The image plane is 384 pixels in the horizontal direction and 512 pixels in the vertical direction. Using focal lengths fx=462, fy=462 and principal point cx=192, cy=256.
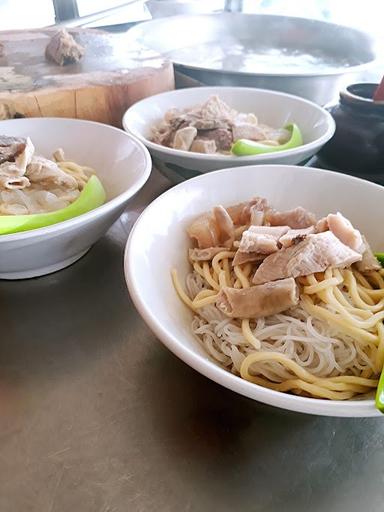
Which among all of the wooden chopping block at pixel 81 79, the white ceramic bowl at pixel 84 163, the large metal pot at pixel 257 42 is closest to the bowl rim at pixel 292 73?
the large metal pot at pixel 257 42

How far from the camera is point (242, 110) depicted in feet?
5.15

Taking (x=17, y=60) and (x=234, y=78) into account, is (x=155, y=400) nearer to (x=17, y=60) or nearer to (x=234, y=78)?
(x=234, y=78)

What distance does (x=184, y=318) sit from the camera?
0.83 meters

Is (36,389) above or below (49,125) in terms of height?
below

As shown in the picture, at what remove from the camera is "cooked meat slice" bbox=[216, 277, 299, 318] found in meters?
0.76

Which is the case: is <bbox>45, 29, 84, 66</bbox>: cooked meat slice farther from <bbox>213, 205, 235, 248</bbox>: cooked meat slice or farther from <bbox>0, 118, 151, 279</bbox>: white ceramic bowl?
<bbox>213, 205, 235, 248</bbox>: cooked meat slice

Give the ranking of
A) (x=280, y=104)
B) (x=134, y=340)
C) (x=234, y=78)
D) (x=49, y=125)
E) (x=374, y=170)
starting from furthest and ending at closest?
(x=234, y=78), (x=280, y=104), (x=374, y=170), (x=49, y=125), (x=134, y=340)

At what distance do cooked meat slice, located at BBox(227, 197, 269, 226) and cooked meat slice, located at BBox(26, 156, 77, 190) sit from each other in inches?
15.0

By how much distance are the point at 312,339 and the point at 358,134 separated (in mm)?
838

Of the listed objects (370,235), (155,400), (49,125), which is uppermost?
(49,125)

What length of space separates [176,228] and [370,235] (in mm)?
406

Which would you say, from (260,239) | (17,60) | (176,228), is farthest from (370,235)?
(17,60)

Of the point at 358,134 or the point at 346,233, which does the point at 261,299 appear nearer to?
the point at 346,233

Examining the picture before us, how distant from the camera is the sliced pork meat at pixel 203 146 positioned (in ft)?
4.14
